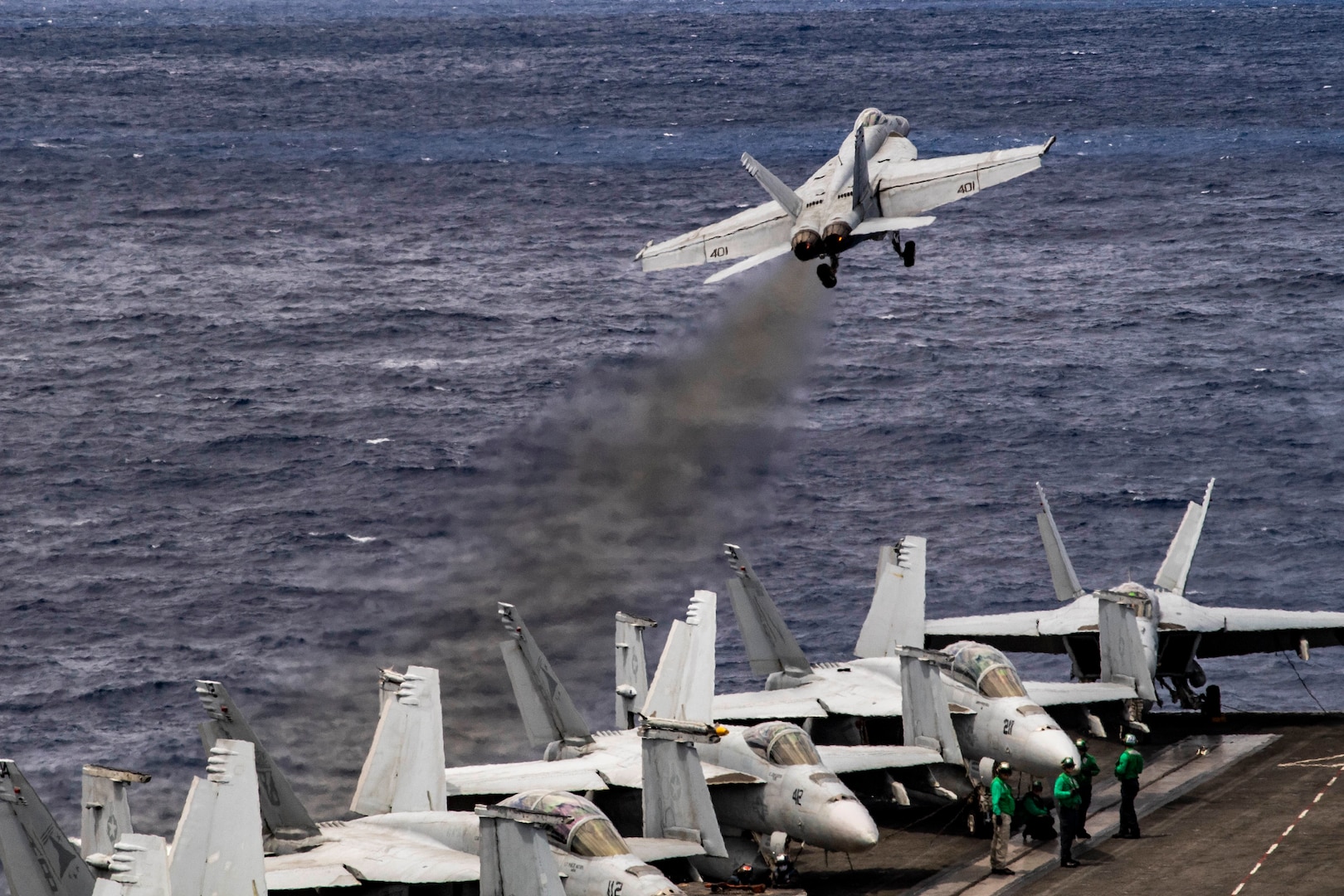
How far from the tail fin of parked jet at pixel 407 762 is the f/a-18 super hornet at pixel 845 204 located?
16.8m

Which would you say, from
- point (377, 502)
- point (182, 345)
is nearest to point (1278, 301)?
point (377, 502)

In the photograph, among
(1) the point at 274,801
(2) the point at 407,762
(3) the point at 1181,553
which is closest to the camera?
(1) the point at 274,801

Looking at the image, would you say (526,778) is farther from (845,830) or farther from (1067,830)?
(1067,830)

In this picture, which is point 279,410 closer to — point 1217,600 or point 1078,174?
point 1217,600

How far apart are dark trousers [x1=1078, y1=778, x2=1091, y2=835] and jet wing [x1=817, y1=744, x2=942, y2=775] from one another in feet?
12.4

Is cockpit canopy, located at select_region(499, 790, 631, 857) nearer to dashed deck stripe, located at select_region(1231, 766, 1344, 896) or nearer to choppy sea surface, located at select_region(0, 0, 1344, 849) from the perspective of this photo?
dashed deck stripe, located at select_region(1231, 766, 1344, 896)

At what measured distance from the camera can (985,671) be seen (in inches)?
1909

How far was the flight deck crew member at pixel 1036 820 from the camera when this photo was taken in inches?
1708

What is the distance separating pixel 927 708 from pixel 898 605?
394 inches

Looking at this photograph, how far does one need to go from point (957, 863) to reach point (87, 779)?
20.2 metres

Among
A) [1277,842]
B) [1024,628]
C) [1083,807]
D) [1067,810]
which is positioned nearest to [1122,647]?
[1024,628]

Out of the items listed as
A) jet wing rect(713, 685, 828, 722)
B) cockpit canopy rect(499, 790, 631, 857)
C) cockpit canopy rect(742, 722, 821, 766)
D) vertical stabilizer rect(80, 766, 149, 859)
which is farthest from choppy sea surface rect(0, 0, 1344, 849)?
cockpit canopy rect(499, 790, 631, 857)

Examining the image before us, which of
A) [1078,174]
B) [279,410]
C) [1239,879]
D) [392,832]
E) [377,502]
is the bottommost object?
[1239,879]

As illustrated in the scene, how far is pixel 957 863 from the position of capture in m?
43.1
